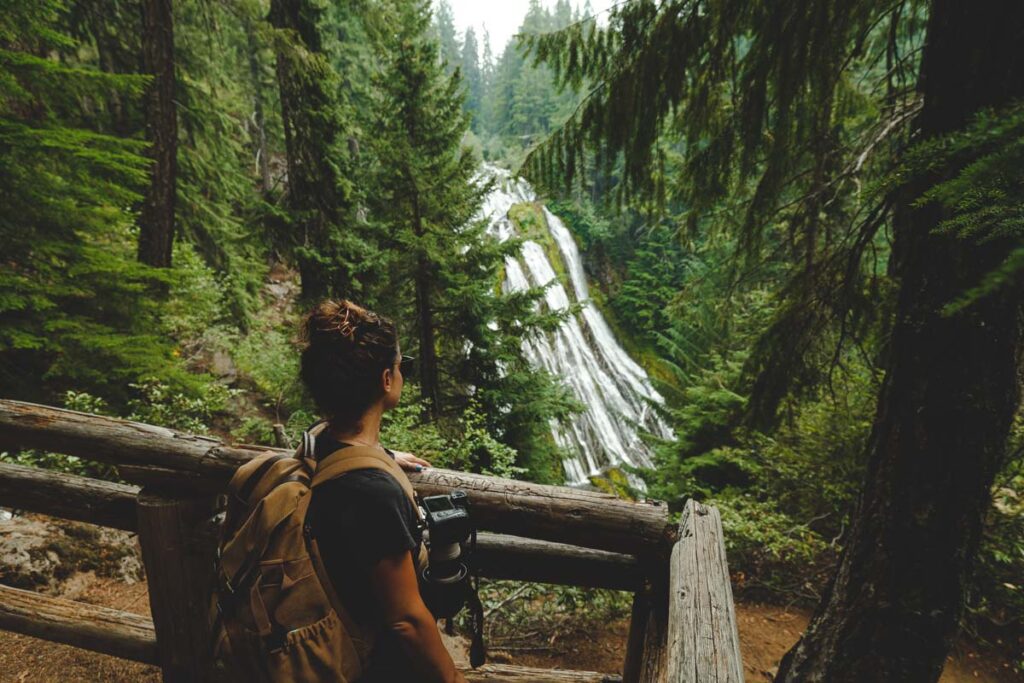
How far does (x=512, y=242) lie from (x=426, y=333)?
2333 millimetres

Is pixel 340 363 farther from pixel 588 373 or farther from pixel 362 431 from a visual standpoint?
pixel 588 373

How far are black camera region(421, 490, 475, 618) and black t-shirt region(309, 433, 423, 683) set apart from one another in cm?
12

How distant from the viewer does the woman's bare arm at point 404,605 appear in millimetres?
1369

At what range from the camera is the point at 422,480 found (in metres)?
2.13

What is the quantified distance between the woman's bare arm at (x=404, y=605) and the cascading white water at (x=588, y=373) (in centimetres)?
1138

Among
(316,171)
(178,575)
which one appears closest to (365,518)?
(178,575)

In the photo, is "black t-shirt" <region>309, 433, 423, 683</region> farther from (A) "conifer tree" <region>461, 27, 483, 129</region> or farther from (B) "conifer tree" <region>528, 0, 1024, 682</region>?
(A) "conifer tree" <region>461, 27, 483, 129</region>

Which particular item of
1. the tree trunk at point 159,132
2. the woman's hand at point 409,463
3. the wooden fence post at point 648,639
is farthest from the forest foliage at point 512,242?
the woman's hand at point 409,463

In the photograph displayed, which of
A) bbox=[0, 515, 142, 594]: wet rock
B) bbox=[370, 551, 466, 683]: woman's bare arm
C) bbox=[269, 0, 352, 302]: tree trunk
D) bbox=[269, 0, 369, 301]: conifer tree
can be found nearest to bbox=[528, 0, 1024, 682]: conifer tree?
bbox=[370, 551, 466, 683]: woman's bare arm

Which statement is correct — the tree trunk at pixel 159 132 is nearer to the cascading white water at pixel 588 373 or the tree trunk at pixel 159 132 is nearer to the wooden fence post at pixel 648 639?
the wooden fence post at pixel 648 639

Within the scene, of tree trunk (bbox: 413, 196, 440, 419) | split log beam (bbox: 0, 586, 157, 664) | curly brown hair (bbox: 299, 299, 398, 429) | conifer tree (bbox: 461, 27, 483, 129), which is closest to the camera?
curly brown hair (bbox: 299, 299, 398, 429)

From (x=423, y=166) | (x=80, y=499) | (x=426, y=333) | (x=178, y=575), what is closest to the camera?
(x=178, y=575)

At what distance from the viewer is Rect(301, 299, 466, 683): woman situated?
1.37m

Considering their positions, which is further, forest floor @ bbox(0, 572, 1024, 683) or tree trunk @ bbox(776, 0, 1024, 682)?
forest floor @ bbox(0, 572, 1024, 683)
